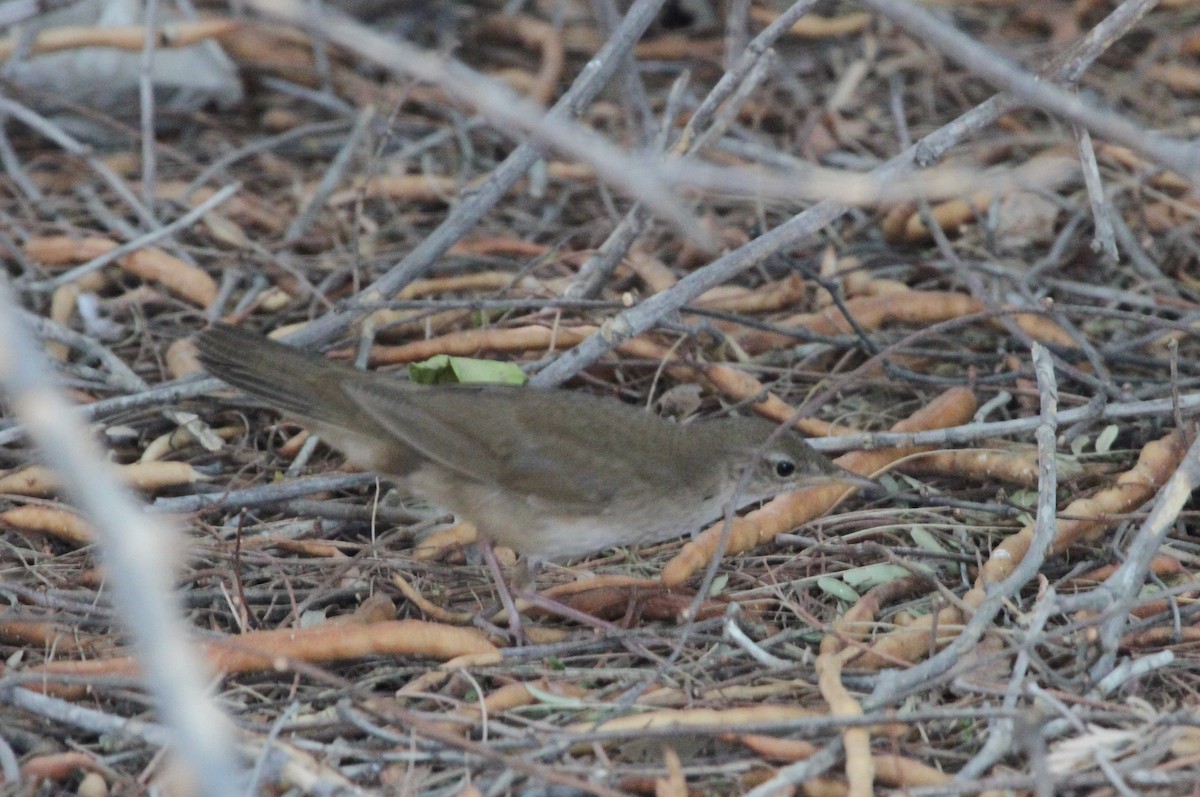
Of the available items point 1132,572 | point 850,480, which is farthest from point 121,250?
point 1132,572

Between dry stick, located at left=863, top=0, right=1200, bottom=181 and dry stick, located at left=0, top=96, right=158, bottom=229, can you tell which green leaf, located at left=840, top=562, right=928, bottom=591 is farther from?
dry stick, located at left=0, top=96, right=158, bottom=229

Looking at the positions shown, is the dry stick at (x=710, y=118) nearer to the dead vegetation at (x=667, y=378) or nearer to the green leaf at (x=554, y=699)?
the dead vegetation at (x=667, y=378)

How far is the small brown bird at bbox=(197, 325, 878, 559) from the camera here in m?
4.00

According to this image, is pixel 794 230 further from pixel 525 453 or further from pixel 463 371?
pixel 463 371

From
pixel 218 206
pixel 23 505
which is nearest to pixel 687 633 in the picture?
pixel 23 505

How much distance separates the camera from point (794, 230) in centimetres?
415

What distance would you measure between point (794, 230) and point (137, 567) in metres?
2.86

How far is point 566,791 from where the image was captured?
3.08 m

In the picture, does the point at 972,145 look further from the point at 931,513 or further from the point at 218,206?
the point at 218,206

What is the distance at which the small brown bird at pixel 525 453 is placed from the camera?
13.1 ft

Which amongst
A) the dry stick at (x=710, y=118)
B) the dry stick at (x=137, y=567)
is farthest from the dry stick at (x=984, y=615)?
the dry stick at (x=137, y=567)

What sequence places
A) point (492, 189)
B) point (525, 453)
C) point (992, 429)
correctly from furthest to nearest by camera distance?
point (492, 189) → point (992, 429) → point (525, 453)

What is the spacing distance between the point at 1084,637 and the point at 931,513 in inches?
35.2

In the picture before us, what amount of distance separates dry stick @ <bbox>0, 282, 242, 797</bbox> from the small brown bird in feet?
7.45
